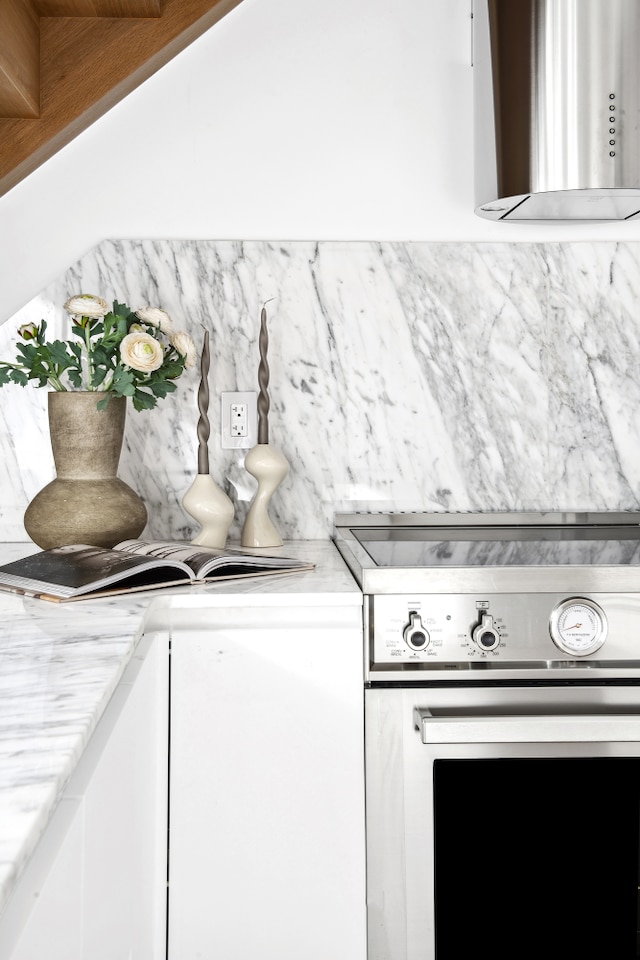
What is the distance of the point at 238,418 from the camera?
1.87 metres

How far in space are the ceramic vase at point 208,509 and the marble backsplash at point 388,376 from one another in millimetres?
215

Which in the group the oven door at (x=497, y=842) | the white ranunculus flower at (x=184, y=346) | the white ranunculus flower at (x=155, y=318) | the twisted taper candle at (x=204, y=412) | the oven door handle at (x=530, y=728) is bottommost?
the oven door at (x=497, y=842)

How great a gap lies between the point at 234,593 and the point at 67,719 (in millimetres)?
596

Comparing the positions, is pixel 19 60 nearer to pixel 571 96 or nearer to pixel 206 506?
pixel 206 506

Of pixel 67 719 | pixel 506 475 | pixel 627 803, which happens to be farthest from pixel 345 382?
pixel 67 719

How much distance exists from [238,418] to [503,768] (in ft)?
3.00

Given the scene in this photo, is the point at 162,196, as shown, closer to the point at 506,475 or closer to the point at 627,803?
the point at 506,475

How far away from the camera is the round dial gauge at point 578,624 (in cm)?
133

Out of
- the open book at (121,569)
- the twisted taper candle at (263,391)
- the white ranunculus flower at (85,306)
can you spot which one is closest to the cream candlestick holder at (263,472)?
the twisted taper candle at (263,391)

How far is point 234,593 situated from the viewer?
4.32 ft

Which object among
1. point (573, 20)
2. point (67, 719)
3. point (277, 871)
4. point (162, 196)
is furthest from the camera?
point (162, 196)

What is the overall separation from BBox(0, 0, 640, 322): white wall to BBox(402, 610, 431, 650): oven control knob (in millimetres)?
950

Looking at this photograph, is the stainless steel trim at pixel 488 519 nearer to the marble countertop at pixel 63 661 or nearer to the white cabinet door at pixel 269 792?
the marble countertop at pixel 63 661

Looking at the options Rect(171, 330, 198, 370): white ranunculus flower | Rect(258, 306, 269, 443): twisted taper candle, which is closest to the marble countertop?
Rect(258, 306, 269, 443): twisted taper candle
